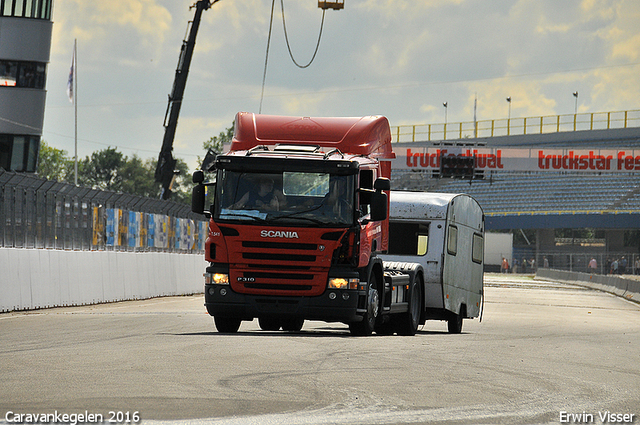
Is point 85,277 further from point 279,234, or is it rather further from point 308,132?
point 279,234

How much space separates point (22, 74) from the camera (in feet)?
177

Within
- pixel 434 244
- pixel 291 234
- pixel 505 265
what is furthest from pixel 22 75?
pixel 291 234

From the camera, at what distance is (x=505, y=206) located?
3329 inches

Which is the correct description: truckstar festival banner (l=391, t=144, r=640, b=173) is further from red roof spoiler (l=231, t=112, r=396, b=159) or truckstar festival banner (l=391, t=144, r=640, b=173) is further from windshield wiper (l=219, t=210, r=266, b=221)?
Result: windshield wiper (l=219, t=210, r=266, b=221)

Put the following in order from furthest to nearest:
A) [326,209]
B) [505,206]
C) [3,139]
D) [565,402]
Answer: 1. [505,206]
2. [3,139]
3. [326,209]
4. [565,402]

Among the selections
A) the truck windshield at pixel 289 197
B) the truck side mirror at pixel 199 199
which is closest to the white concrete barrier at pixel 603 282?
the truck windshield at pixel 289 197

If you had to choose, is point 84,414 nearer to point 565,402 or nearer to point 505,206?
point 565,402

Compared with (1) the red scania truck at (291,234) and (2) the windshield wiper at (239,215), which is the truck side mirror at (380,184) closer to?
(1) the red scania truck at (291,234)

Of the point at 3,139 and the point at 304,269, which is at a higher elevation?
the point at 3,139

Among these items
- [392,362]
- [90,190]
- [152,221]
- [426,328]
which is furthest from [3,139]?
[392,362]

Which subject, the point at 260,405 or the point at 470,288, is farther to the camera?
the point at 470,288

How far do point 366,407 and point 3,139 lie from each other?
164ft

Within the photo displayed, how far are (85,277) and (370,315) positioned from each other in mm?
11158

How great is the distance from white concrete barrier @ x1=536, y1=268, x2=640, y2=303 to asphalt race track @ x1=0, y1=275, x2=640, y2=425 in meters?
24.1
